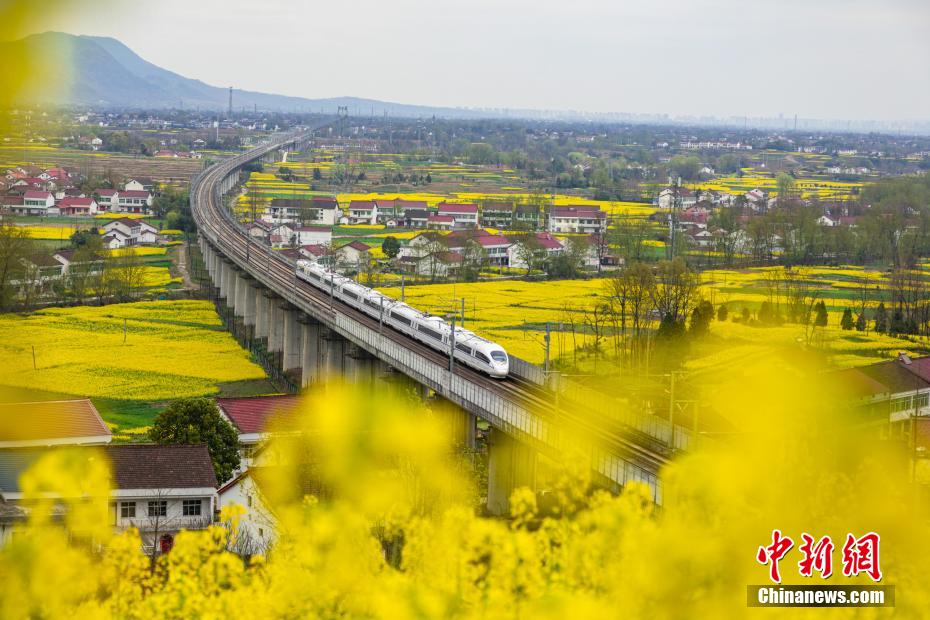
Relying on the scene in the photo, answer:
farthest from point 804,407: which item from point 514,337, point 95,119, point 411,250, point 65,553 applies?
point 95,119

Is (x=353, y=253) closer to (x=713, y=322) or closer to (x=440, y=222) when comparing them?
(x=440, y=222)

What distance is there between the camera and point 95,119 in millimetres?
125500

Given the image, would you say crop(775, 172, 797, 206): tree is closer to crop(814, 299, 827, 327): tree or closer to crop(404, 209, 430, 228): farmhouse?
crop(404, 209, 430, 228): farmhouse

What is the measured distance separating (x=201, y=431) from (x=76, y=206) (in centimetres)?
5009

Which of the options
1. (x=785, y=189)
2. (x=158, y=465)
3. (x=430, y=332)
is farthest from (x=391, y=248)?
(x=785, y=189)

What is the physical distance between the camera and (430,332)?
1065 inches

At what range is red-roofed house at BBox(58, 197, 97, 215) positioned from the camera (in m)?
66.9

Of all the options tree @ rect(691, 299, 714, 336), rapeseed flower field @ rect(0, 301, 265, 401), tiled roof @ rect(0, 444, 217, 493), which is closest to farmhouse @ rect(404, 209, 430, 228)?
rapeseed flower field @ rect(0, 301, 265, 401)

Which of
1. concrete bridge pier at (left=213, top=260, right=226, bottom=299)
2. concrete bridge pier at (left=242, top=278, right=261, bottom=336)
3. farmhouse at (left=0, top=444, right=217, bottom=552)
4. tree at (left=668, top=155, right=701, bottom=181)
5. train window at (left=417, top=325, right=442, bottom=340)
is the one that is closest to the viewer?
farmhouse at (left=0, top=444, right=217, bottom=552)

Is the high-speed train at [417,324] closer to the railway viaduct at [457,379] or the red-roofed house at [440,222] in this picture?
the railway viaduct at [457,379]

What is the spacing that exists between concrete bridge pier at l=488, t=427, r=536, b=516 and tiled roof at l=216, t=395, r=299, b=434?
448 centimetres

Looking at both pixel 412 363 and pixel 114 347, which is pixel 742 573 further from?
pixel 114 347

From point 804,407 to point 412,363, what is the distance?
14.1 meters

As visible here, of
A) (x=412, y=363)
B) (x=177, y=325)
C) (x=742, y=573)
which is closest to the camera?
(x=742, y=573)
